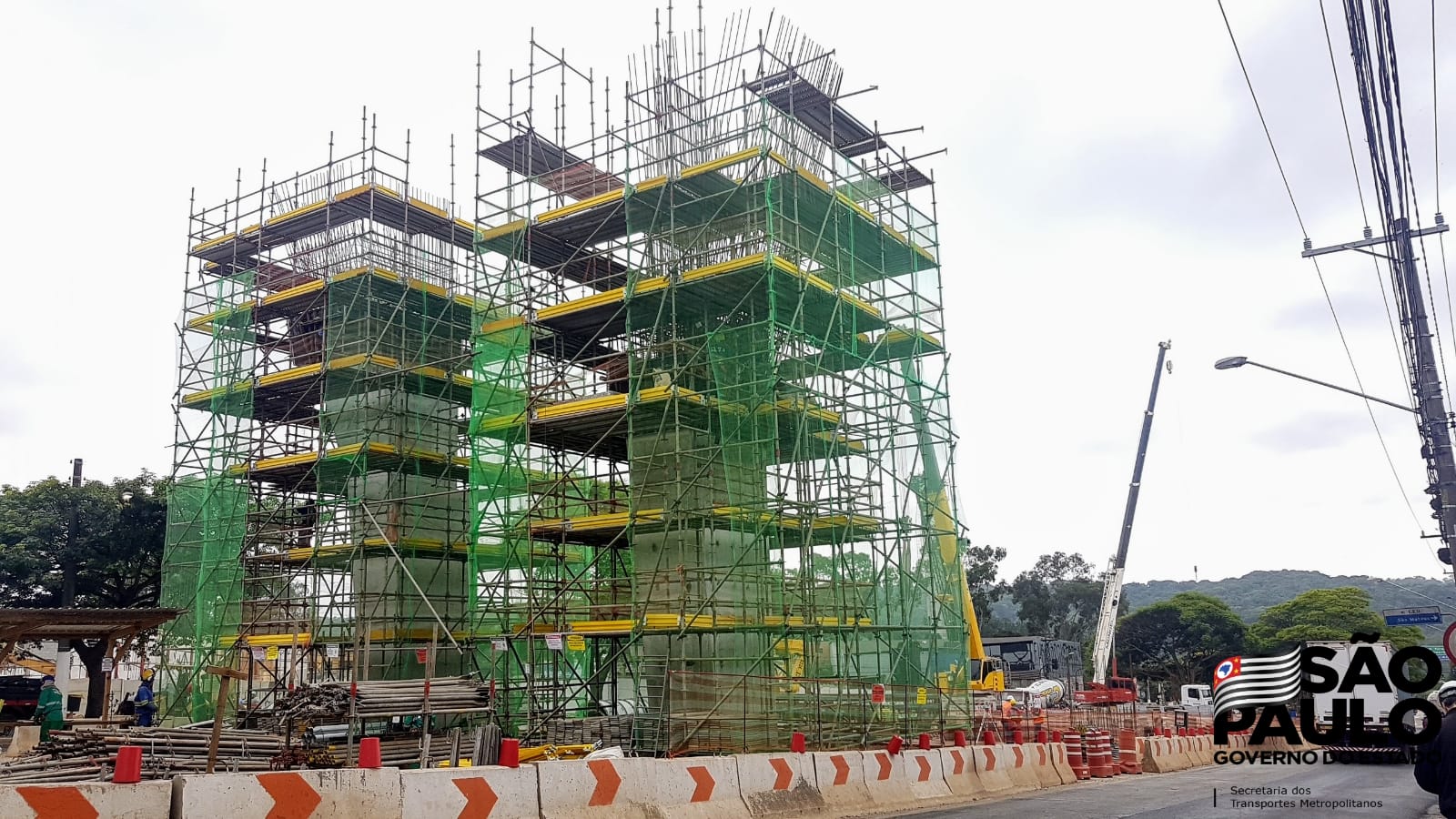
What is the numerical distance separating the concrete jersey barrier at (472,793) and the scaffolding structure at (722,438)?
10176 millimetres

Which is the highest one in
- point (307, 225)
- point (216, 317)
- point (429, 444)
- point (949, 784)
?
point (307, 225)

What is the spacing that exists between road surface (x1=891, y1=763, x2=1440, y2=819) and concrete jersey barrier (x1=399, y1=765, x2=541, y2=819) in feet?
18.6

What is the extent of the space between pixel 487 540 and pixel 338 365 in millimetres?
6725

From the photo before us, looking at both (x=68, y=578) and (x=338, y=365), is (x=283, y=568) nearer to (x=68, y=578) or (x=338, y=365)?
(x=338, y=365)

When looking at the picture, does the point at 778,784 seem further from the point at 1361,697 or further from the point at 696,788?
the point at 1361,697

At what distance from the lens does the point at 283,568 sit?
33344 mm

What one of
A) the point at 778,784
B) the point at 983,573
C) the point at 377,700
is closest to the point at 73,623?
the point at 377,700

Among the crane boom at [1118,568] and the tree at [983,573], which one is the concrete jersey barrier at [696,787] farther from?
the tree at [983,573]

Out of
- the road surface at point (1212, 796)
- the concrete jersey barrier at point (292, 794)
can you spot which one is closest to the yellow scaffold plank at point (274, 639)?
the road surface at point (1212, 796)

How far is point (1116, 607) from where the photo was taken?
5759cm

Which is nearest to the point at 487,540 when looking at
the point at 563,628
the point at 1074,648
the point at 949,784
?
the point at 563,628

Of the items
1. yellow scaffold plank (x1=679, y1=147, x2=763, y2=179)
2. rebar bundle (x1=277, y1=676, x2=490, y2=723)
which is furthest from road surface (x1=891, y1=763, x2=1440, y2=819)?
yellow scaffold plank (x1=679, y1=147, x2=763, y2=179)

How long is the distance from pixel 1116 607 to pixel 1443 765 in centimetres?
5186

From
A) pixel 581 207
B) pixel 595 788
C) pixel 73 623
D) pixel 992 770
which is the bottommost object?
pixel 992 770
